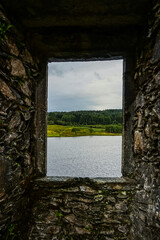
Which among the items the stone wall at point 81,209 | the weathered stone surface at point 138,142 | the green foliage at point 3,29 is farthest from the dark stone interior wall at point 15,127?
the weathered stone surface at point 138,142

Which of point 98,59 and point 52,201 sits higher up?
point 98,59

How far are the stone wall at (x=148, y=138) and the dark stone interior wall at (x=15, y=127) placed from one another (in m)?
1.43

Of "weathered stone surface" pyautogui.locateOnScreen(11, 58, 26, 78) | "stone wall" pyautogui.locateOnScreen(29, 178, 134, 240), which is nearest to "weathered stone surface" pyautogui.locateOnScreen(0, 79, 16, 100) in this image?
"weathered stone surface" pyautogui.locateOnScreen(11, 58, 26, 78)

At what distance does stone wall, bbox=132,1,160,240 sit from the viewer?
4.55ft

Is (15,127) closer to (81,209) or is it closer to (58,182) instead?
(58,182)

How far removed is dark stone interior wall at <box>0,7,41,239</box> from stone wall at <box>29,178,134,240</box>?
216mm

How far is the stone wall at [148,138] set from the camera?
54.6 inches

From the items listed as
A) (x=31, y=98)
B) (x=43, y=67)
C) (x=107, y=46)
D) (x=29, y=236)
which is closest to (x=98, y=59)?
(x=107, y=46)

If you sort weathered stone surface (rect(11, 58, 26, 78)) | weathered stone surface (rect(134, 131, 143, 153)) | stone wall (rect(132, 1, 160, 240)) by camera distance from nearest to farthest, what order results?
stone wall (rect(132, 1, 160, 240)) < weathered stone surface (rect(11, 58, 26, 78)) < weathered stone surface (rect(134, 131, 143, 153))

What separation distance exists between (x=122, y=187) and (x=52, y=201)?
98cm

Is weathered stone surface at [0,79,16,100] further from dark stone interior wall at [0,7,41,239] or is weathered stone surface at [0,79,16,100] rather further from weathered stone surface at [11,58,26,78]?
weathered stone surface at [11,58,26,78]

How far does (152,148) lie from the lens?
1.46 m

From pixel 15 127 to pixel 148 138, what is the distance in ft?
5.08

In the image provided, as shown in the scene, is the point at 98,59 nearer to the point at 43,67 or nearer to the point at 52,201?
the point at 43,67
